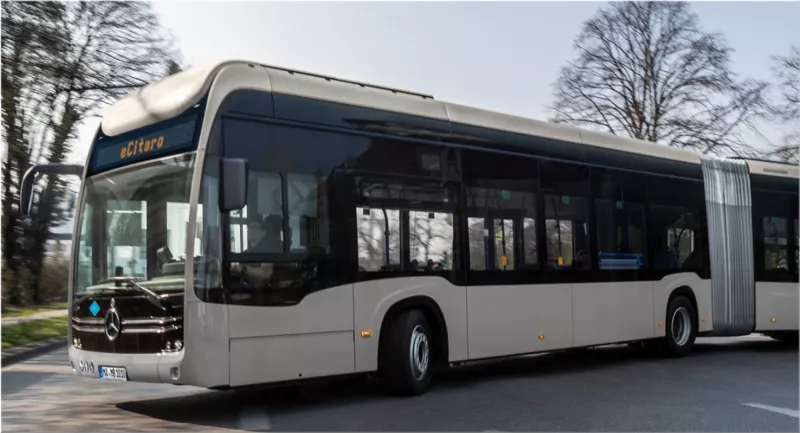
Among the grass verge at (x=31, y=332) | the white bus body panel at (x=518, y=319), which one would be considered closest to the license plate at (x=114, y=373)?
the white bus body panel at (x=518, y=319)

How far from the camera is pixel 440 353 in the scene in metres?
9.87

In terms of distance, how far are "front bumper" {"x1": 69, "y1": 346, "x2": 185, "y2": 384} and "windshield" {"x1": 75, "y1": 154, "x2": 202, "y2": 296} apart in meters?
0.62

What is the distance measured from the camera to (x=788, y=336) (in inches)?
682

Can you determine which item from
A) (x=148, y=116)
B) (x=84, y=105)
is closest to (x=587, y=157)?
(x=148, y=116)

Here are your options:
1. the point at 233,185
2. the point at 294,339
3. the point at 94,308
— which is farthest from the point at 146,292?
the point at 294,339

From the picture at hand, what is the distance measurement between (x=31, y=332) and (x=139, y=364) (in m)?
12.8

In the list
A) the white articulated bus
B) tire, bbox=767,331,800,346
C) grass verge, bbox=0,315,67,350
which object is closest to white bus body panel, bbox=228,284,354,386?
the white articulated bus

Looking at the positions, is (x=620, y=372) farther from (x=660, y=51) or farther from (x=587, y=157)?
(x=660, y=51)

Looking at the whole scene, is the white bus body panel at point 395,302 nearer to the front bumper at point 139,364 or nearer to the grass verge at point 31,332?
the front bumper at point 139,364

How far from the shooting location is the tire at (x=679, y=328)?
1385 cm

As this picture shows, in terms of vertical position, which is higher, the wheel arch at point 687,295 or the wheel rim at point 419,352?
the wheel arch at point 687,295

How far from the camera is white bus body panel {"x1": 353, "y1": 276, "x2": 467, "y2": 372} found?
29.2ft

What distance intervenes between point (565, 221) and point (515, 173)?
1241 millimetres

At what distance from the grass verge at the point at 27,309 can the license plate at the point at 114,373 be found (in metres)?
16.4
